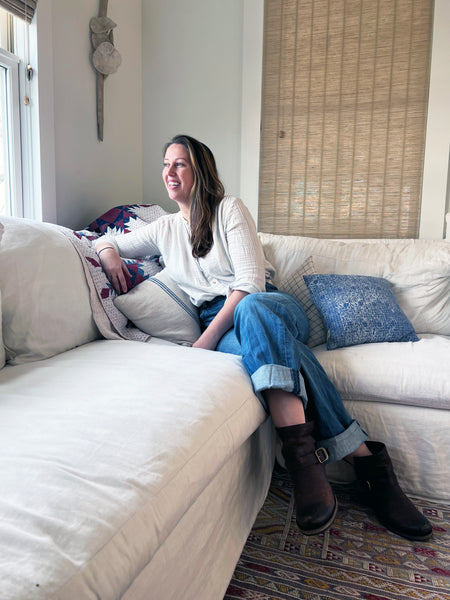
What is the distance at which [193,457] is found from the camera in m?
0.87

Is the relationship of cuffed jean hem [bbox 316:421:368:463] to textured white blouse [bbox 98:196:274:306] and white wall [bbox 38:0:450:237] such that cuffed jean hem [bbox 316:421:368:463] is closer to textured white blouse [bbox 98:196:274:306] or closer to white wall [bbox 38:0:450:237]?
textured white blouse [bbox 98:196:274:306]

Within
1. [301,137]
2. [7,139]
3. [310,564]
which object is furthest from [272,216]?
[310,564]

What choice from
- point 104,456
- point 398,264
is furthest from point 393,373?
point 104,456

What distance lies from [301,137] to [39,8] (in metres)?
1.47

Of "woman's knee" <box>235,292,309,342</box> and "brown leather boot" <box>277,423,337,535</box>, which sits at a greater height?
"woman's knee" <box>235,292,309,342</box>

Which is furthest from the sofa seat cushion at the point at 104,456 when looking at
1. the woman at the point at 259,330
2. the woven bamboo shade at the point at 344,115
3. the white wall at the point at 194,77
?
the white wall at the point at 194,77

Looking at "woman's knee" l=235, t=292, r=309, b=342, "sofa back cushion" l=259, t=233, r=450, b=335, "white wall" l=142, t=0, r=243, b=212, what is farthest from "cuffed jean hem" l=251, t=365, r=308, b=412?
"white wall" l=142, t=0, r=243, b=212

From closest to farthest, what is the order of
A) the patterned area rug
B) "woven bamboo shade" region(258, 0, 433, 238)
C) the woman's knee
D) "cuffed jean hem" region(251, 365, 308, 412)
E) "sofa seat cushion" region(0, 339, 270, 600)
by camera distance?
"sofa seat cushion" region(0, 339, 270, 600) < the patterned area rug < "cuffed jean hem" region(251, 365, 308, 412) < the woman's knee < "woven bamboo shade" region(258, 0, 433, 238)

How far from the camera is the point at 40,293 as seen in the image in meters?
1.36

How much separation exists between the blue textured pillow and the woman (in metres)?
0.15

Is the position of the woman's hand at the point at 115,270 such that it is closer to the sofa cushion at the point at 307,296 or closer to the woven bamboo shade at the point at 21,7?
the sofa cushion at the point at 307,296

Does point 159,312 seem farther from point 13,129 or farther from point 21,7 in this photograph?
point 21,7

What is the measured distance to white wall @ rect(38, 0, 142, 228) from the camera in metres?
2.22

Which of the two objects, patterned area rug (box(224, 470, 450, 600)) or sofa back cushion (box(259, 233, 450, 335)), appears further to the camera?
sofa back cushion (box(259, 233, 450, 335))
